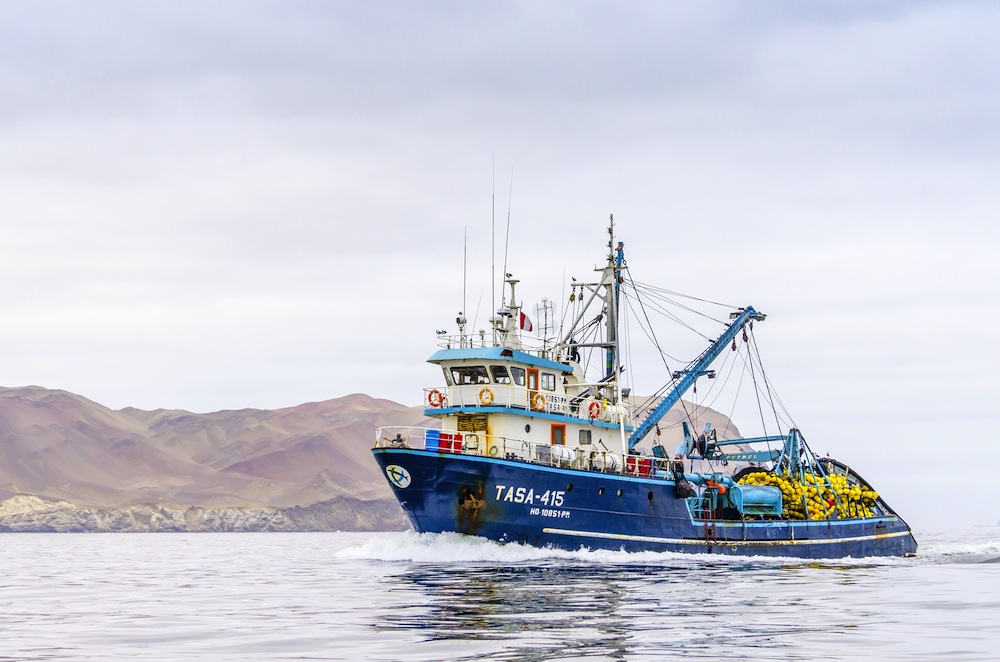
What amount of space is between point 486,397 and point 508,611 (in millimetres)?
21093

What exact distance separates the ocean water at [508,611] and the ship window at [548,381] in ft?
26.6

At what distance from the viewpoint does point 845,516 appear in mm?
54312

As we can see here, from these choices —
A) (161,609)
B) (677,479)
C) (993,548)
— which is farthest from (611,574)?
(993,548)

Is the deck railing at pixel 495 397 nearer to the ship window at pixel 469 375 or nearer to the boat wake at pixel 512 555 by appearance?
the ship window at pixel 469 375

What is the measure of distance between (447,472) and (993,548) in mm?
38707

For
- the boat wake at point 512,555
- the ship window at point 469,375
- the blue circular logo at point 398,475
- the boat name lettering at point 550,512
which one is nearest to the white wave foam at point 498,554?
the boat wake at point 512,555

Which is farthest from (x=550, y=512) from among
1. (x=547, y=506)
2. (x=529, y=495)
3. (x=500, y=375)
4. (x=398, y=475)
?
(x=500, y=375)

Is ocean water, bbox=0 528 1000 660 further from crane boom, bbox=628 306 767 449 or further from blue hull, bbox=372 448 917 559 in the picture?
crane boom, bbox=628 306 767 449

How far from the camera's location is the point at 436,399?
47594 millimetres

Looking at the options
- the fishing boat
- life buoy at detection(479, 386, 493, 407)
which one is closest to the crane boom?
the fishing boat

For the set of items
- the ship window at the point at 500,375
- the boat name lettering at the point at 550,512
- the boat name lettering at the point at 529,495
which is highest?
the ship window at the point at 500,375

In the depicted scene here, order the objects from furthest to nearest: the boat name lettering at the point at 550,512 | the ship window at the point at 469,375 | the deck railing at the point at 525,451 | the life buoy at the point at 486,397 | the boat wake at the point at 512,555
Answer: the ship window at the point at 469,375 < the life buoy at the point at 486,397 < the deck railing at the point at 525,451 < the boat name lettering at the point at 550,512 < the boat wake at the point at 512,555

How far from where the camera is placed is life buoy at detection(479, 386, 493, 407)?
150ft

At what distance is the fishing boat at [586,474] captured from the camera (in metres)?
43.7
